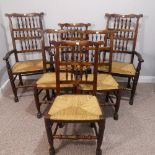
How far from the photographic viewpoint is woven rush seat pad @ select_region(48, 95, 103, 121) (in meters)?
1.64

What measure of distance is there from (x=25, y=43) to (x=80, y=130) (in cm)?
154

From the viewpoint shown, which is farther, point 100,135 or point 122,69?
point 122,69

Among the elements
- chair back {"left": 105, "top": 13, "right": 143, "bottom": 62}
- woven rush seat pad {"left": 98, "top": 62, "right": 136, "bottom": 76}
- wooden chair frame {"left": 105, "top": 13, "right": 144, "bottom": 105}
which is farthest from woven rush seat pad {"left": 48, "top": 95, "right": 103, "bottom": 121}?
chair back {"left": 105, "top": 13, "right": 143, "bottom": 62}

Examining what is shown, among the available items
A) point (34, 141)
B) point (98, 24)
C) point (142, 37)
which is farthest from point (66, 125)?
point (142, 37)

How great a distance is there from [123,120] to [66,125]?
66 cm

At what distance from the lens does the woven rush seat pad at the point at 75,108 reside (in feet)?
5.39

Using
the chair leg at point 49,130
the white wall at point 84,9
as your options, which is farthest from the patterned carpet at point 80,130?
the white wall at point 84,9

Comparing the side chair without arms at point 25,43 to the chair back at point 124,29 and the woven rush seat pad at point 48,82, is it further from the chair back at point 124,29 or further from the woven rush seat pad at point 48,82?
the chair back at point 124,29

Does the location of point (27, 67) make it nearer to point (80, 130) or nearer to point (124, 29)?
point (80, 130)

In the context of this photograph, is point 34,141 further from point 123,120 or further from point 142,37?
point 142,37

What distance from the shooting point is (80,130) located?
7.20 feet

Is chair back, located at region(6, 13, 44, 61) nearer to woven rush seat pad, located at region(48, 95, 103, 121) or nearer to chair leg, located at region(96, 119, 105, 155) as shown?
woven rush seat pad, located at region(48, 95, 103, 121)

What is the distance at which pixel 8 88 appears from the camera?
3.05 metres

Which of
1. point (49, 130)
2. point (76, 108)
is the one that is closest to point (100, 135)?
point (76, 108)
